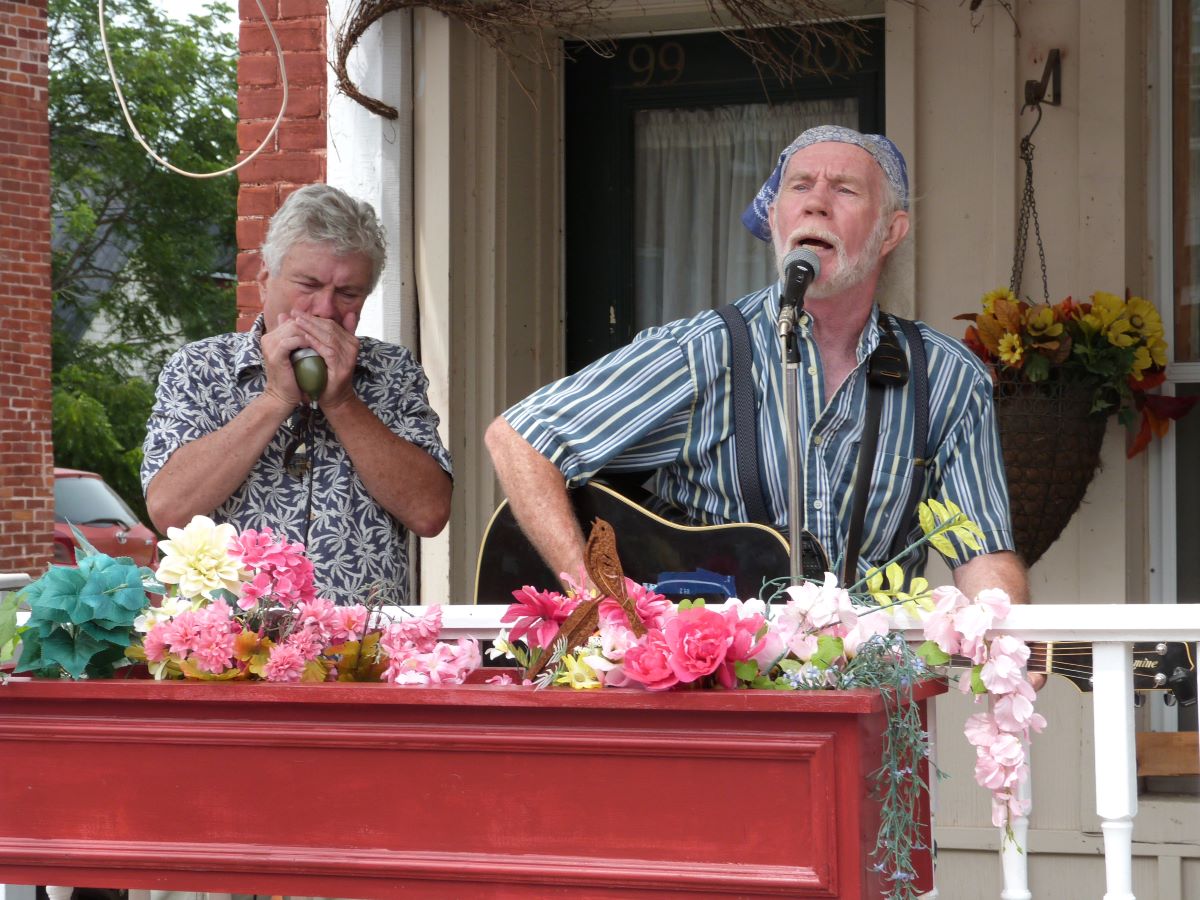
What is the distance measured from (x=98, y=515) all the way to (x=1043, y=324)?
10585mm

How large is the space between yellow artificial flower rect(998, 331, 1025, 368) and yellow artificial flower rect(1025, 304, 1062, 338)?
5 cm

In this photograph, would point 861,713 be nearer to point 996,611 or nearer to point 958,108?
point 996,611

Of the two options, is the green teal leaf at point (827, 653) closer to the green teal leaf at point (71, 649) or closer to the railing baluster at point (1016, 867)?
the railing baluster at point (1016, 867)

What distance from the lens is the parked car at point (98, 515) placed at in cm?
1277

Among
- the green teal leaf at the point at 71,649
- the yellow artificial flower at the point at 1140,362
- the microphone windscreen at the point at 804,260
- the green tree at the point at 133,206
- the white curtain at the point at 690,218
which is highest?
the green tree at the point at 133,206

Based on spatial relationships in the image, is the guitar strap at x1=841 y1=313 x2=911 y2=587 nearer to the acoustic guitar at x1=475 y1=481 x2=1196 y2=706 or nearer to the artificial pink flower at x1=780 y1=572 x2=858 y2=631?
the acoustic guitar at x1=475 y1=481 x2=1196 y2=706

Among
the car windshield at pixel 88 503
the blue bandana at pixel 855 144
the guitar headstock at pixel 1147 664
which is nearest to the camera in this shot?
the guitar headstock at pixel 1147 664

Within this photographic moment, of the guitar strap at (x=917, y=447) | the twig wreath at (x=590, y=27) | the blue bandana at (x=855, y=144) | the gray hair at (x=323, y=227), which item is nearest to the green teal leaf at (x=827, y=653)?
the guitar strap at (x=917, y=447)

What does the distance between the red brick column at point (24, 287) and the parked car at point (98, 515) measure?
5.32 ft

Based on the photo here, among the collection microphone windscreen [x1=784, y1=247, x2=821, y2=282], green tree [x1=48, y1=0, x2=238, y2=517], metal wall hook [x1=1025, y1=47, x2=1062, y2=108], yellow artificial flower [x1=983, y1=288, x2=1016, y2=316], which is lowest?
microphone windscreen [x1=784, y1=247, x2=821, y2=282]

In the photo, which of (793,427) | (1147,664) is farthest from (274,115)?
(1147,664)

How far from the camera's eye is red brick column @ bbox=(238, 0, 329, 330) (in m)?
4.71

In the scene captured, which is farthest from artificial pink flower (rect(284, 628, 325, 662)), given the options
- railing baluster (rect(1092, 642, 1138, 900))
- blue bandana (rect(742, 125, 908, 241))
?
blue bandana (rect(742, 125, 908, 241))

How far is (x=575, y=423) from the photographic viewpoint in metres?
2.94
